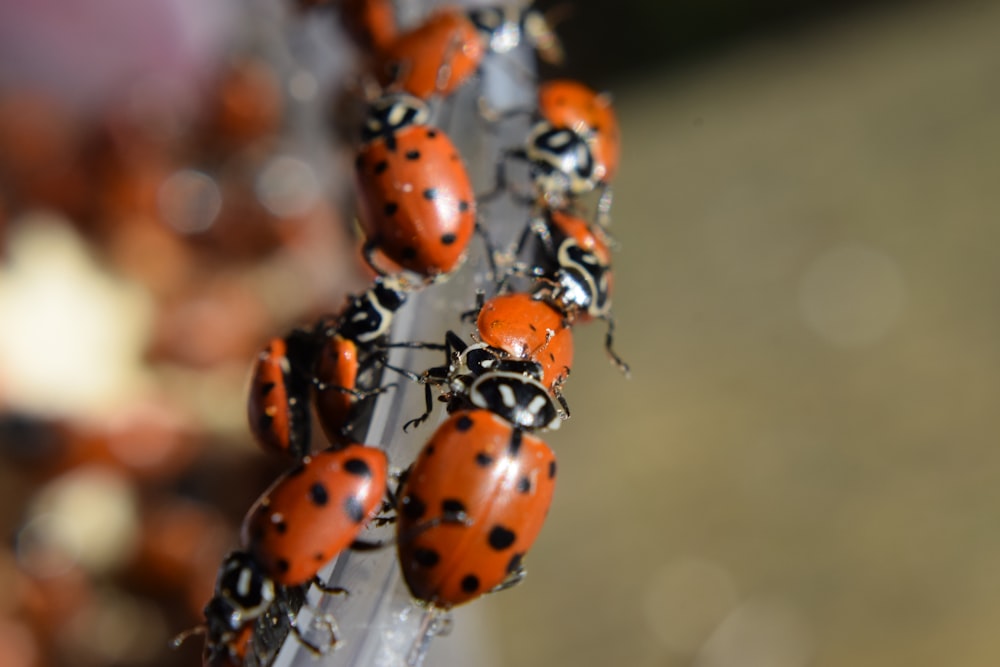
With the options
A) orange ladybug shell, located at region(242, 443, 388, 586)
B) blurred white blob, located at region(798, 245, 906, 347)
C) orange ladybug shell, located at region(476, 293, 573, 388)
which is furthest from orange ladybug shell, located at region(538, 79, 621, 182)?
blurred white blob, located at region(798, 245, 906, 347)

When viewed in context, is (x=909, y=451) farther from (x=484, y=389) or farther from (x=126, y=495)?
(x=126, y=495)

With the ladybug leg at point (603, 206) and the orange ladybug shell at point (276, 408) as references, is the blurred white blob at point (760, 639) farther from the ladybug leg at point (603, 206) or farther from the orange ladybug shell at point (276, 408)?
the orange ladybug shell at point (276, 408)

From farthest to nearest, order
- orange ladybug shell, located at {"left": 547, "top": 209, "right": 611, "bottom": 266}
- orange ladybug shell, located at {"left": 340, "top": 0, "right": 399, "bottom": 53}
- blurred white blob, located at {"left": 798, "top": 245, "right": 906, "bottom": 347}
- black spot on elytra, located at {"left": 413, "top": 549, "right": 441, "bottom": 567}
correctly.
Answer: blurred white blob, located at {"left": 798, "top": 245, "right": 906, "bottom": 347}
orange ladybug shell, located at {"left": 340, "top": 0, "right": 399, "bottom": 53}
orange ladybug shell, located at {"left": 547, "top": 209, "right": 611, "bottom": 266}
black spot on elytra, located at {"left": 413, "top": 549, "right": 441, "bottom": 567}

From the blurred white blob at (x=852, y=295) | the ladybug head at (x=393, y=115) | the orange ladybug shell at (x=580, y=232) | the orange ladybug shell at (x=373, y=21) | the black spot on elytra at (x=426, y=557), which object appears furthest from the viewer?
the blurred white blob at (x=852, y=295)

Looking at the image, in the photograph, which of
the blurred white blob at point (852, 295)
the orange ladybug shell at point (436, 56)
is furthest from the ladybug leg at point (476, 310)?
the blurred white blob at point (852, 295)

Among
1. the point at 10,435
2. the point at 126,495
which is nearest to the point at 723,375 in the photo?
the point at 126,495

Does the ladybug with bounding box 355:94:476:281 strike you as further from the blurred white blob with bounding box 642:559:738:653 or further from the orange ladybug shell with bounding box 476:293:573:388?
the blurred white blob with bounding box 642:559:738:653
